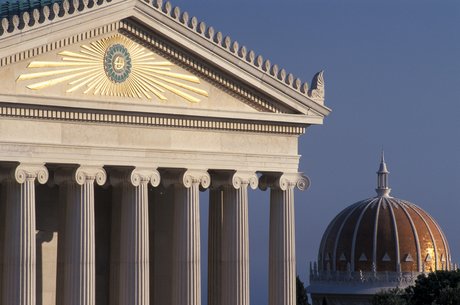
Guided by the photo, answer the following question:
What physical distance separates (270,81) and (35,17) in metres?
12.1

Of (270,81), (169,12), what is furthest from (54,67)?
(270,81)

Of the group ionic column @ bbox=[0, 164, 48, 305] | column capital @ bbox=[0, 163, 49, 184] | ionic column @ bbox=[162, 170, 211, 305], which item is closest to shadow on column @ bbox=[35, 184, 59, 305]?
ionic column @ bbox=[0, 164, 48, 305]

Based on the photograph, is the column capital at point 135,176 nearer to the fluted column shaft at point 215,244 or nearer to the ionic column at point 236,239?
the ionic column at point 236,239

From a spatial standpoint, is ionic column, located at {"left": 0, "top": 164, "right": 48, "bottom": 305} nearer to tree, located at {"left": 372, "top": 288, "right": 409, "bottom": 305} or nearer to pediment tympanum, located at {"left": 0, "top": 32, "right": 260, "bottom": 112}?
pediment tympanum, located at {"left": 0, "top": 32, "right": 260, "bottom": 112}

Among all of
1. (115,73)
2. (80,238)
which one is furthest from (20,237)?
(115,73)

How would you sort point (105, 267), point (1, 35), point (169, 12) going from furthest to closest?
1. point (105, 267)
2. point (169, 12)
3. point (1, 35)

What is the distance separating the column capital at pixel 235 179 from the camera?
239ft

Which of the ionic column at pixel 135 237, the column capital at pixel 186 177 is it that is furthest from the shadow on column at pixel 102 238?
the column capital at pixel 186 177

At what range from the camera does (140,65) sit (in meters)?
69.5

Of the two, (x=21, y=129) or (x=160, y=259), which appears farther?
(x=160, y=259)

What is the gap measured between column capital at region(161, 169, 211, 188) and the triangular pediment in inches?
111

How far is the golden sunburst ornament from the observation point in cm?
6712

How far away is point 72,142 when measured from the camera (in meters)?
67.7

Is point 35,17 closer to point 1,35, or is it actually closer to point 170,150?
point 1,35
